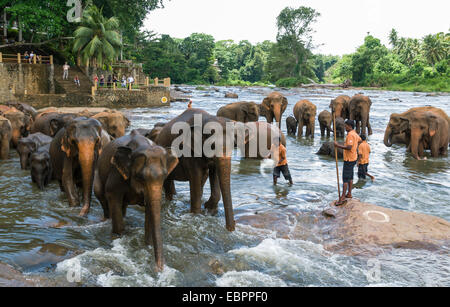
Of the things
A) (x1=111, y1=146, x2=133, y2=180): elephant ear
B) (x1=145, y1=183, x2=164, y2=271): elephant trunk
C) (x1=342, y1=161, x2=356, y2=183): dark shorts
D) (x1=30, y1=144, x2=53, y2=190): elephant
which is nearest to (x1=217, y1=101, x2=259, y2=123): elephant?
(x1=342, y1=161, x2=356, y2=183): dark shorts

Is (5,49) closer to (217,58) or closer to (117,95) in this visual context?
(117,95)

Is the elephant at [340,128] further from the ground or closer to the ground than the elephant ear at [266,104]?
closer to the ground

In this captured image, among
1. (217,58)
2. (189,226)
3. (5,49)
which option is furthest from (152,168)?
(217,58)

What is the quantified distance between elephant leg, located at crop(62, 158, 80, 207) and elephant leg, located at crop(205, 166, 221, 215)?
2.29 meters

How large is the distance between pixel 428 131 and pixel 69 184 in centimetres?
1050

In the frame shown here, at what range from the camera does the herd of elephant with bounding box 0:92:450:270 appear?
4.66m

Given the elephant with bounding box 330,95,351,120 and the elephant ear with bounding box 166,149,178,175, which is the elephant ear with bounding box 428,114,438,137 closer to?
the elephant with bounding box 330,95,351,120

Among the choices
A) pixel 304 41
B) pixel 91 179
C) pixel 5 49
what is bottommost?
pixel 91 179

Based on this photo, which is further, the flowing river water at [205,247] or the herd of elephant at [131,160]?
the flowing river water at [205,247]

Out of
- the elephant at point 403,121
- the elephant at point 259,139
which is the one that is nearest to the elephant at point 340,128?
the elephant at point 403,121

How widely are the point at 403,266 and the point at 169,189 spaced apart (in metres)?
4.23

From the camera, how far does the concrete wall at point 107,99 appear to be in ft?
85.6

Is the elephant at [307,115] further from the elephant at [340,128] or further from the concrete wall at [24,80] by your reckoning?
the concrete wall at [24,80]
